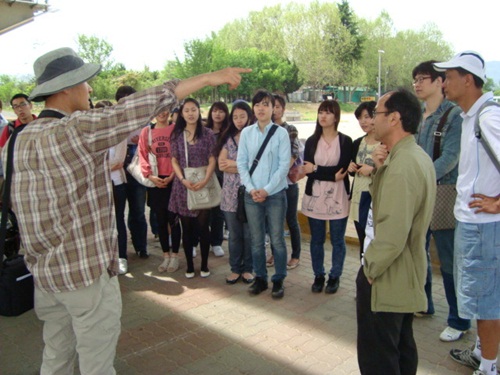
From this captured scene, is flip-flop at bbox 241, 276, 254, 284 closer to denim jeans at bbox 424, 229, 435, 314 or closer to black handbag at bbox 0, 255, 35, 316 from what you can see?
denim jeans at bbox 424, 229, 435, 314

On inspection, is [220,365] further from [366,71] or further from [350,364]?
[366,71]

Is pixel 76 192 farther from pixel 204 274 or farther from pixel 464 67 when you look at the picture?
pixel 204 274

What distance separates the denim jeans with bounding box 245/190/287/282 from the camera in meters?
4.22

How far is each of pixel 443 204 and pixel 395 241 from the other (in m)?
1.42

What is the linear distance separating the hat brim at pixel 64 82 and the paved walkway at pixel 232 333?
2.13 m

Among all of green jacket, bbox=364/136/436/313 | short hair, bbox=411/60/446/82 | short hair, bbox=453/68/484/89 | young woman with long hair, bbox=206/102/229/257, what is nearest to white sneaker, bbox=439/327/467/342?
green jacket, bbox=364/136/436/313

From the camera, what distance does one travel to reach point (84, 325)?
2.12 metres

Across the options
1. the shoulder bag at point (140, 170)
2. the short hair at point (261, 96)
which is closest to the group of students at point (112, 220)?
the short hair at point (261, 96)

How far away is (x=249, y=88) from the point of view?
5984 centimetres

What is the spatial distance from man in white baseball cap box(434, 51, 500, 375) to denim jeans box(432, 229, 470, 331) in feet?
1.83

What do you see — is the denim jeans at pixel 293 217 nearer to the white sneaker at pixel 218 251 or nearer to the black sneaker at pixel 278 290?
the black sneaker at pixel 278 290

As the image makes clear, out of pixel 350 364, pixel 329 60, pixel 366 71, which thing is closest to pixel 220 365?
pixel 350 364

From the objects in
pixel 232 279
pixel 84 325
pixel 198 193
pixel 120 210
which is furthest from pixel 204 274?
pixel 84 325

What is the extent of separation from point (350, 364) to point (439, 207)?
1.37 metres
